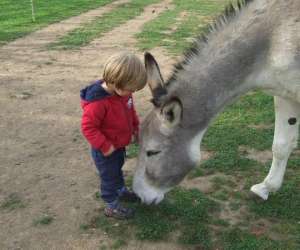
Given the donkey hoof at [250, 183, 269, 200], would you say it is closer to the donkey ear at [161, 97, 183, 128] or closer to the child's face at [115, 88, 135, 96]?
the donkey ear at [161, 97, 183, 128]

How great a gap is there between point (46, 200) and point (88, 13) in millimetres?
14102

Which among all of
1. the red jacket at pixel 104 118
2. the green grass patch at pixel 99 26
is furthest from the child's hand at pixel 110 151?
the green grass patch at pixel 99 26

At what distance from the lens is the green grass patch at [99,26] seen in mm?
11672

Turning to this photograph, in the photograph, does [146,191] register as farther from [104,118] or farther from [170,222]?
[104,118]

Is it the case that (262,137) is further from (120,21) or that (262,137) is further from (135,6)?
(135,6)

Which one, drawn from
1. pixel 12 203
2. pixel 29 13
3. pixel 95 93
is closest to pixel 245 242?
pixel 95 93

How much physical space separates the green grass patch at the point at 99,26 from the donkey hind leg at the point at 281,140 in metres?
7.86

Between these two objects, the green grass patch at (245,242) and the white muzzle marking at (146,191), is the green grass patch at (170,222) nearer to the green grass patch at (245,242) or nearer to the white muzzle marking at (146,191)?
the green grass patch at (245,242)

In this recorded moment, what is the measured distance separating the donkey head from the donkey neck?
0.12 metres

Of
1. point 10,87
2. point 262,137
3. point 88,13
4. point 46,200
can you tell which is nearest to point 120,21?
point 88,13

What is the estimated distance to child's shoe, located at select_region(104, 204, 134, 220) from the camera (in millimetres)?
4156

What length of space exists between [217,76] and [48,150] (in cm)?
280

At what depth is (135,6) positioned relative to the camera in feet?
66.7

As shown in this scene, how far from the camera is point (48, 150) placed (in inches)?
219
